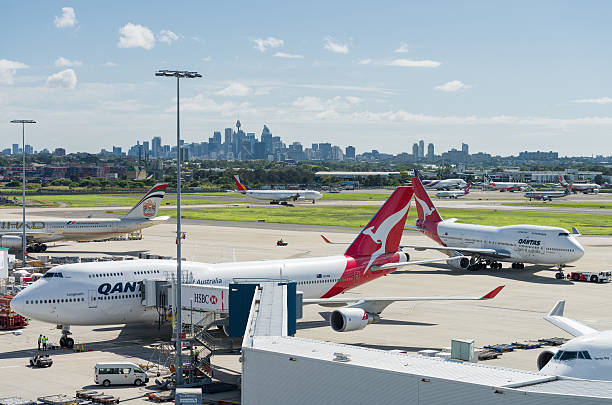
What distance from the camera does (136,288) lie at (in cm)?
4584

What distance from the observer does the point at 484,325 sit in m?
52.7

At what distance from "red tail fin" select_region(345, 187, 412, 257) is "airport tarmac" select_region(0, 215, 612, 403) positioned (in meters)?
5.17

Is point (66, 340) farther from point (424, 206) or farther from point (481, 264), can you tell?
point (424, 206)

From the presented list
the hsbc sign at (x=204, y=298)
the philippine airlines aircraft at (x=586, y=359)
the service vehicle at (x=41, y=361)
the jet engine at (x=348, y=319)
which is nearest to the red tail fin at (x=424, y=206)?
the jet engine at (x=348, y=319)

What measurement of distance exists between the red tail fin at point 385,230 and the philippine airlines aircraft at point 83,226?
49.3 meters

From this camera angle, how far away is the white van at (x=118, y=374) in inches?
1458

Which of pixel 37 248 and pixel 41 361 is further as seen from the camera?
pixel 37 248

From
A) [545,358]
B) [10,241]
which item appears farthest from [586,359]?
[10,241]

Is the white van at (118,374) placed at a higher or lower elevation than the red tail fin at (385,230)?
lower

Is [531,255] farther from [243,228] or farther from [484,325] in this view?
[243,228]

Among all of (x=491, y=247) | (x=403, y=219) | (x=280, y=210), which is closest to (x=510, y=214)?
(x=280, y=210)

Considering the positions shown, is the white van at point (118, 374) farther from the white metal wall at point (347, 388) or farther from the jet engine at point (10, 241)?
the jet engine at point (10, 241)

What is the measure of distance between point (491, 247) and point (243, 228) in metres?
55.9

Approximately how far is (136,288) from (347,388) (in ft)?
84.9
